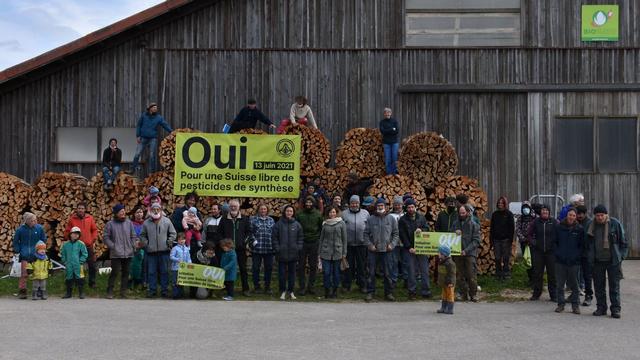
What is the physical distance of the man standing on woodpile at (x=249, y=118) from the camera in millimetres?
20609

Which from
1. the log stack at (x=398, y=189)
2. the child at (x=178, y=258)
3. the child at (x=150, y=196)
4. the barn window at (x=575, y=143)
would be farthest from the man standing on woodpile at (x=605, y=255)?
the child at (x=150, y=196)

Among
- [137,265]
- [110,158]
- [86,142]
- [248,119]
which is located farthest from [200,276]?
[86,142]

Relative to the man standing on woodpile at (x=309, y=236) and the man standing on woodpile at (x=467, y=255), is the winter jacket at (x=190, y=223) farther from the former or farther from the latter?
the man standing on woodpile at (x=467, y=255)

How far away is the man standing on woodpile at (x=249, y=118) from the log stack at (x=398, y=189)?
3.18 m

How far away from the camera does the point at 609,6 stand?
21.9m


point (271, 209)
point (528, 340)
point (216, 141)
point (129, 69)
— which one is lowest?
point (528, 340)

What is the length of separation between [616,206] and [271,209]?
362 inches

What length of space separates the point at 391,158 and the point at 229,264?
5759 millimetres

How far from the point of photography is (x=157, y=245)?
16.5m

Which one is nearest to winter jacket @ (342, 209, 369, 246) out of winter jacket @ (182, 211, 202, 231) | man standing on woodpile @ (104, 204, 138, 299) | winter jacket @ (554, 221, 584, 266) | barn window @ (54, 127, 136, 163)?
winter jacket @ (182, 211, 202, 231)

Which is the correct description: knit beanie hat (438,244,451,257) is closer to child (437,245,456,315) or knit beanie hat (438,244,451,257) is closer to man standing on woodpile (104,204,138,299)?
child (437,245,456,315)

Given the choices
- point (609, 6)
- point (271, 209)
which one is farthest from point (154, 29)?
point (609, 6)

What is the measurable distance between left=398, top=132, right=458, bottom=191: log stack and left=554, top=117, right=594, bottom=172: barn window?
3.82 meters

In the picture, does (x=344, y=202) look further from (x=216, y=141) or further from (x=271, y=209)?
(x=216, y=141)
